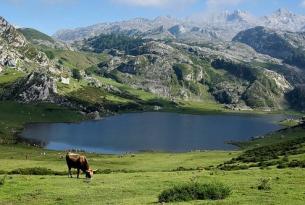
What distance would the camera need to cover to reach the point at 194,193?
3272 cm

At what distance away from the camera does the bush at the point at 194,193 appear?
106 ft

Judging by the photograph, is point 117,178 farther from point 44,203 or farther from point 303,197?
point 303,197

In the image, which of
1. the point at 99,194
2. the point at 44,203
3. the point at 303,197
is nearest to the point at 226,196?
the point at 303,197

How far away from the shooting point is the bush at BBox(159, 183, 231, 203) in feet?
106

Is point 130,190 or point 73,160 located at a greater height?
point 73,160

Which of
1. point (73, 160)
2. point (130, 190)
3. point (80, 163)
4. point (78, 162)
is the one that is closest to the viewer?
point (130, 190)

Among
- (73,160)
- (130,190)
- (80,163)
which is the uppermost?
(73,160)

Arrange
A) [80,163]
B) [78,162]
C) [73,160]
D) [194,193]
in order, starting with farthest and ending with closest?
[73,160], [78,162], [80,163], [194,193]

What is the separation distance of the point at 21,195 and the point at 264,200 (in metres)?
19.0

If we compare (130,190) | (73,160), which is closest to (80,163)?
(73,160)

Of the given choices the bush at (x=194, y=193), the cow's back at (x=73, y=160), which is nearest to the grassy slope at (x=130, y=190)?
the bush at (x=194, y=193)

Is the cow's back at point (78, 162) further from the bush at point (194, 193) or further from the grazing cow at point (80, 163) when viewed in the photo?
the bush at point (194, 193)

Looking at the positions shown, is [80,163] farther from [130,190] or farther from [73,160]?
[130,190]

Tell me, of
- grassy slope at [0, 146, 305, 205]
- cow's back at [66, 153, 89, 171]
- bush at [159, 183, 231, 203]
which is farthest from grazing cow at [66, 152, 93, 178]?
bush at [159, 183, 231, 203]
